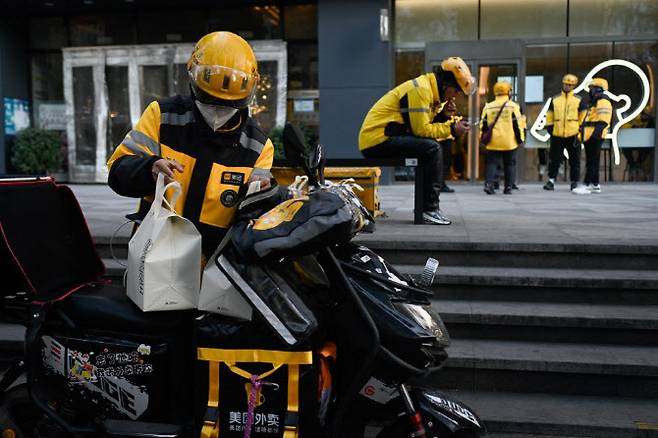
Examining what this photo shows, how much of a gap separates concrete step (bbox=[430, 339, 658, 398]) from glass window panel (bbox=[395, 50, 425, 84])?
11.3 meters

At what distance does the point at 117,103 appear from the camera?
1527 centimetres

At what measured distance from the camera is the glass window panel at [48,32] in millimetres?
15633

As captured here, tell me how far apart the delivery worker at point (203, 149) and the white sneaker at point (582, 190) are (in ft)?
31.4

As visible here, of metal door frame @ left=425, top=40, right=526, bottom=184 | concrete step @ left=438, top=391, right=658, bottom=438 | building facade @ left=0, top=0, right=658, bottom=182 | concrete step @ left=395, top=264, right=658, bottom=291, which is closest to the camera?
concrete step @ left=438, top=391, right=658, bottom=438

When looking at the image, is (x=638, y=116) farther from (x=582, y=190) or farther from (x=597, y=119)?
(x=582, y=190)

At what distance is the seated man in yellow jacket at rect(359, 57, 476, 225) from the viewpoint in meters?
6.24

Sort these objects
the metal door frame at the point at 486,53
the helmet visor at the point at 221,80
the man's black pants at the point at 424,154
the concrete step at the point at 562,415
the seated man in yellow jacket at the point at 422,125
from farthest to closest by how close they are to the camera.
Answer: the metal door frame at the point at 486,53
the man's black pants at the point at 424,154
the seated man in yellow jacket at the point at 422,125
the concrete step at the point at 562,415
the helmet visor at the point at 221,80

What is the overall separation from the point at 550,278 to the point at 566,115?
7948 mm

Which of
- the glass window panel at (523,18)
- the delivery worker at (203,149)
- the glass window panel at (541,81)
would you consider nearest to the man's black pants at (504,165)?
the glass window panel at (541,81)

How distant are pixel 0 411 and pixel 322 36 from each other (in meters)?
11.7

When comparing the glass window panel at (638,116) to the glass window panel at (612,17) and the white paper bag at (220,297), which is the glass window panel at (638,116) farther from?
the white paper bag at (220,297)

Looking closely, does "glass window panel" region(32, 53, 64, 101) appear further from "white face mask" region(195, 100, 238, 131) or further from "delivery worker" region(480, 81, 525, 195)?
"white face mask" region(195, 100, 238, 131)

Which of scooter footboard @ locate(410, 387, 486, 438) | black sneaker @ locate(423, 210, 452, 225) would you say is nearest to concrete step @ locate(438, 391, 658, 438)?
scooter footboard @ locate(410, 387, 486, 438)

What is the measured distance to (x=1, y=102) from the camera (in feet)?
48.4
